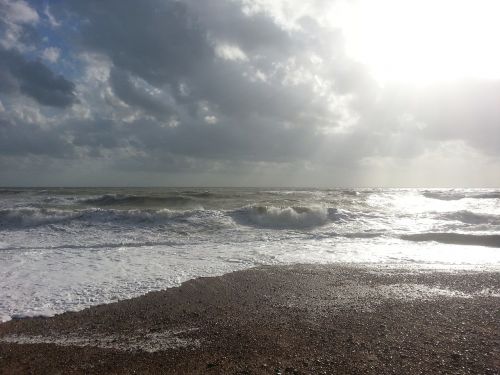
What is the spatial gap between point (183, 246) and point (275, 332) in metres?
8.40

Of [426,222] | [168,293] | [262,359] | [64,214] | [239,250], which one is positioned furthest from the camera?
[64,214]

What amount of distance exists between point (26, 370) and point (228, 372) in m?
2.27

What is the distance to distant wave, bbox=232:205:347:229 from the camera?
20438 mm

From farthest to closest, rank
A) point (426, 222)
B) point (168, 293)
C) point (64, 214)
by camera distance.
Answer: point (64, 214) < point (426, 222) < point (168, 293)

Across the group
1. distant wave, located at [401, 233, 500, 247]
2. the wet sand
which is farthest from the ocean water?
the wet sand

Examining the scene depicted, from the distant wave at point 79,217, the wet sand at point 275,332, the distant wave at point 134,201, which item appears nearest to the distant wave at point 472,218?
the wet sand at point 275,332

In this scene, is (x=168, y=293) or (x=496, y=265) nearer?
(x=168, y=293)

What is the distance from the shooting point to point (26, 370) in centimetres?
421

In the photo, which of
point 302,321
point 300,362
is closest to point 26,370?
point 300,362

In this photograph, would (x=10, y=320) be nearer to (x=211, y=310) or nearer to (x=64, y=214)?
(x=211, y=310)

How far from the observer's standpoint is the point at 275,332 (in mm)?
5215

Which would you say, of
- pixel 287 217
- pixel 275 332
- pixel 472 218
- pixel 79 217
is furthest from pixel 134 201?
pixel 275 332

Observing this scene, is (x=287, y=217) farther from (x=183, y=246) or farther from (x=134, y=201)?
(x=134, y=201)

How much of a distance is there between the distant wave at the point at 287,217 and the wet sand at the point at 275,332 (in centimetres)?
1247
